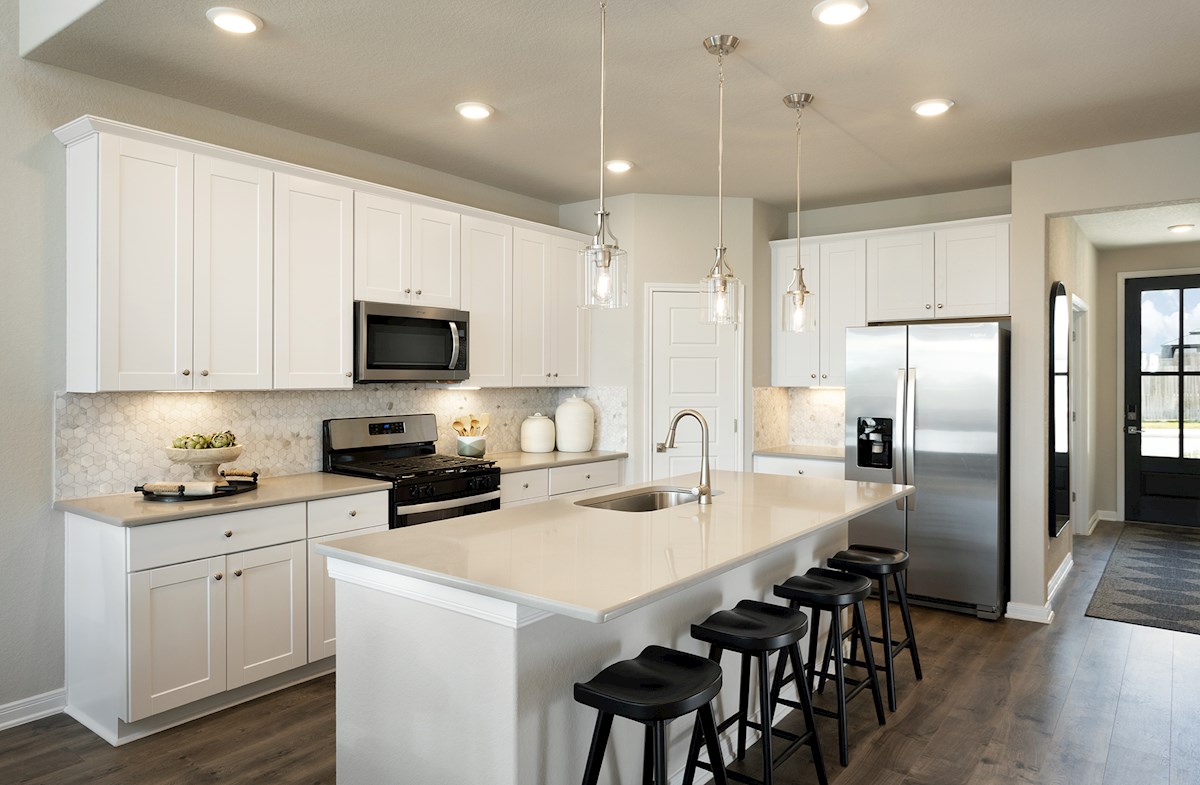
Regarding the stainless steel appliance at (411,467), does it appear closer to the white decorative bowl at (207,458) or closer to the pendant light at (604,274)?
the white decorative bowl at (207,458)

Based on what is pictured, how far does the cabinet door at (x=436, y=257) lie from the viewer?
4184mm

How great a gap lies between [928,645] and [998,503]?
3.24 ft

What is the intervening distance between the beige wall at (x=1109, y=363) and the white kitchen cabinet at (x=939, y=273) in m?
3.37

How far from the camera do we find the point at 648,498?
133 inches

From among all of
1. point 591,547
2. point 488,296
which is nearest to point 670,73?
point 488,296

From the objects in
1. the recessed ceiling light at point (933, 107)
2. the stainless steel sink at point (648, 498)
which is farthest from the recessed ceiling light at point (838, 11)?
the stainless steel sink at point (648, 498)

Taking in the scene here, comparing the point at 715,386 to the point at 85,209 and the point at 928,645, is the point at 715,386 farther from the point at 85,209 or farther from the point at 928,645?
the point at 85,209

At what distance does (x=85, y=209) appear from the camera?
3.03m

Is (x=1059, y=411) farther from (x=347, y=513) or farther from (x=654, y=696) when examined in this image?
(x=347, y=513)

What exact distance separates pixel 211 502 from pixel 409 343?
4.41 feet

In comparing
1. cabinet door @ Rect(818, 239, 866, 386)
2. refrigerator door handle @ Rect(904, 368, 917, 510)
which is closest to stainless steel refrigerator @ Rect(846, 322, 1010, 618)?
refrigerator door handle @ Rect(904, 368, 917, 510)

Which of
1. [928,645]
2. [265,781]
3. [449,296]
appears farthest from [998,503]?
[265,781]

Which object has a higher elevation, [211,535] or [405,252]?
[405,252]

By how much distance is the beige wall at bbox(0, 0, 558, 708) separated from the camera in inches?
119
